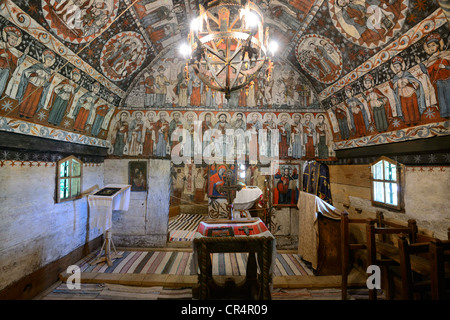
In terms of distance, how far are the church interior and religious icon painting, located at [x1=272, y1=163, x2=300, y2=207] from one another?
0.11 ft

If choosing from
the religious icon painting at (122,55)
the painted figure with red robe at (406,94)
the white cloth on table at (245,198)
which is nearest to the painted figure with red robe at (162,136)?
the religious icon painting at (122,55)

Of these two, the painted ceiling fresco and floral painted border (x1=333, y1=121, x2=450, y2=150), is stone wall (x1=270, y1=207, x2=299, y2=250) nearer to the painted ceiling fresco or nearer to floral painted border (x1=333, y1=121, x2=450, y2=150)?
floral painted border (x1=333, y1=121, x2=450, y2=150)

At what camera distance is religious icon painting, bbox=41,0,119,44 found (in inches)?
149

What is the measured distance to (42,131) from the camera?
472 cm

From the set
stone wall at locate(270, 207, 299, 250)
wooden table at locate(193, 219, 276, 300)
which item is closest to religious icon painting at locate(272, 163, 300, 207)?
stone wall at locate(270, 207, 299, 250)

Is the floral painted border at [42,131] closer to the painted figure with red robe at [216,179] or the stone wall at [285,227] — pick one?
the painted figure with red robe at [216,179]

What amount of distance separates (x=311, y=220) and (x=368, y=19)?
188 inches

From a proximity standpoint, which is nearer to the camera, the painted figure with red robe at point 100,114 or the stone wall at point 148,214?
the painted figure with red robe at point 100,114

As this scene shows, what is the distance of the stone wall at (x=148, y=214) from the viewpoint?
7070 millimetres

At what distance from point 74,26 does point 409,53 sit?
21.3ft

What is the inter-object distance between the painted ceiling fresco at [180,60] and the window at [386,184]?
2.93 feet

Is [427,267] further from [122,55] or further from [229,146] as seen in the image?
[122,55]

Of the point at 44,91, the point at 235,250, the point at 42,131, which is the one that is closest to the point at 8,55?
the point at 44,91

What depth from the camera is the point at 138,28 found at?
5.50 meters
